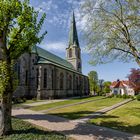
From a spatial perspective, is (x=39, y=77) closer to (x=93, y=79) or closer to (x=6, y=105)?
(x=6, y=105)

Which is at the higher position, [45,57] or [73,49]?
[73,49]

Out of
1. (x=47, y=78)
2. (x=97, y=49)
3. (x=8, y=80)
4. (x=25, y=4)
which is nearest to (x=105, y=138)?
(x=8, y=80)

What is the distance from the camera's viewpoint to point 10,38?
11305 millimetres

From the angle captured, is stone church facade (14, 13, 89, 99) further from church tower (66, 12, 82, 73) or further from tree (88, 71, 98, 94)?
tree (88, 71, 98, 94)

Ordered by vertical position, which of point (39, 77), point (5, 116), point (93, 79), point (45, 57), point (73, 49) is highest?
point (73, 49)

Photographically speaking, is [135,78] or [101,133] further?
[135,78]

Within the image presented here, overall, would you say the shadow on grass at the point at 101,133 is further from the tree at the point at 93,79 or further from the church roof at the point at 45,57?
the tree at the point at 93,79

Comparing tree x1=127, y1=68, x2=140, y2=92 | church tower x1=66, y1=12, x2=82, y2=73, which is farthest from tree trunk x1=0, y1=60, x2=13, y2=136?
church tower x1=66, y1=12, x2=82, y2=73

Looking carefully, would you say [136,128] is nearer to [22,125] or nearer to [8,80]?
[22,125]

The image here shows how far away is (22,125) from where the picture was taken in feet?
40.3

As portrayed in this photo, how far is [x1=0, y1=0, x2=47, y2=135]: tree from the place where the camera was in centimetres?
1007

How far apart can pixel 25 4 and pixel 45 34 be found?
234cm

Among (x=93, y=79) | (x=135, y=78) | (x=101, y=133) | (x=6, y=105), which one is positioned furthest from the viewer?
(x=93, y=79)

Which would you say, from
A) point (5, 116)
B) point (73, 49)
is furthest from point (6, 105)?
point (73, 49)
